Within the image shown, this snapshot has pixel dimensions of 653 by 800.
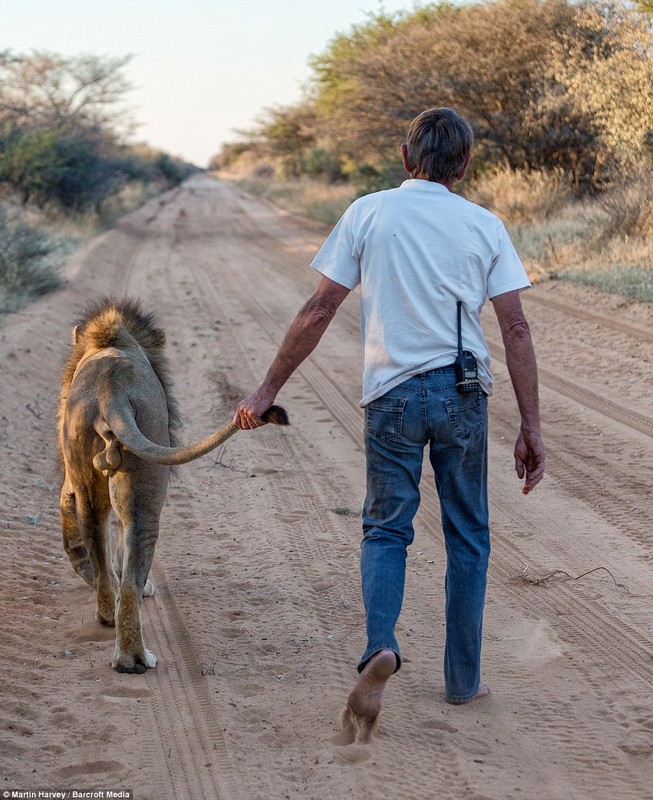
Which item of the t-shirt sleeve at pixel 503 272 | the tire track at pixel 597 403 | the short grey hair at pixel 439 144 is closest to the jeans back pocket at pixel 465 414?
the t-shirt sleeve at pixel 503 272

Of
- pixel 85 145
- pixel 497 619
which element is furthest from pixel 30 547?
pixel 85 145

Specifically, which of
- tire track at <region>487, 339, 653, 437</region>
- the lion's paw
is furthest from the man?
tire track at <region>487, 339, 653, 437</region>

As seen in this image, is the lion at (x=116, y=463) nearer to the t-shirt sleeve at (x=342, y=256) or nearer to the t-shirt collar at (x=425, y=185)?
the t-shirt sleeve at (x=342, y=256)

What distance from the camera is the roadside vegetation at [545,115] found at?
1523 cm

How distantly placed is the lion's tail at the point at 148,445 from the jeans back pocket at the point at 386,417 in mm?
322

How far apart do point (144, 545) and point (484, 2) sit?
64.8ft

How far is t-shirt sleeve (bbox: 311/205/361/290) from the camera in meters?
3.54

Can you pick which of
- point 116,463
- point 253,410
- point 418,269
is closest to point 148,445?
point 116,463

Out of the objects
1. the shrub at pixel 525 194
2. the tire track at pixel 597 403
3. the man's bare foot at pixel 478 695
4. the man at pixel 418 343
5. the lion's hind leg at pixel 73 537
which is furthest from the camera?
the shrub at pixel 525 194

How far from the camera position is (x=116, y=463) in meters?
4.07

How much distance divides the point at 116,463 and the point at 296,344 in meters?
1.03

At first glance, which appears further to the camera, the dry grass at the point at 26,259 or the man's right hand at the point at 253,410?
the dry grass at the point at 26,259

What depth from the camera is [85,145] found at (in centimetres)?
2766

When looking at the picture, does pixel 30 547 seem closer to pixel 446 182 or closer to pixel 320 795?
pixel 320 795
